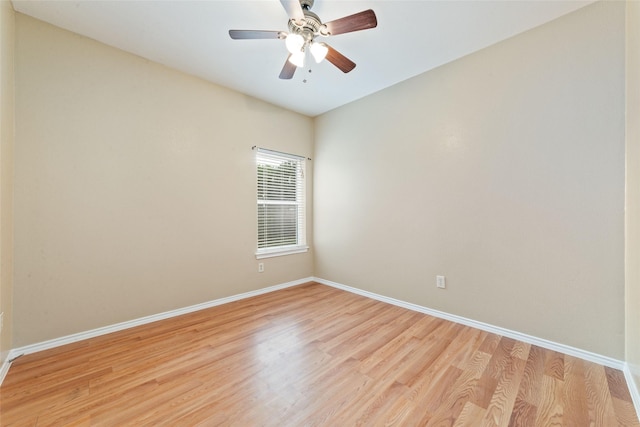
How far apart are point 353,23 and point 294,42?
0.42 m

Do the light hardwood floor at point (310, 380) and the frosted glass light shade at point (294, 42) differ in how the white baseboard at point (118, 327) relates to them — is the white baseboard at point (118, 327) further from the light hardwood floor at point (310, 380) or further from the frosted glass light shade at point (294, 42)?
the frosted glass light shade at point (294, 42)

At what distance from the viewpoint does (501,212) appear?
234cm

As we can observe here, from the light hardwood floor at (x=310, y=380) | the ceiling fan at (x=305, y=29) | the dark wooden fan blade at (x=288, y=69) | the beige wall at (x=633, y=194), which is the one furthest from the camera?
the dark wooden fan blade at (x=288, y=69)

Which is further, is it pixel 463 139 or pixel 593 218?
pixel 463 139

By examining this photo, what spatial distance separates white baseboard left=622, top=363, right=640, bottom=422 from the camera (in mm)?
1474

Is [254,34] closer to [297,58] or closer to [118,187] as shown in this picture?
[297,58]

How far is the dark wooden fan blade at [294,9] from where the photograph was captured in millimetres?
1607

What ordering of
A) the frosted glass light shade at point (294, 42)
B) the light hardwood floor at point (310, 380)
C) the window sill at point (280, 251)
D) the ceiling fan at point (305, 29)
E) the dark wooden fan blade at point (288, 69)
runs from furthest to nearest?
the window sill at point (280, 251)
the dark wooden fan blade at point (288, 69)
the frosted glass light shade at point (294, 42)
the ceiling fan at point (305, 29)
the light hardwood floor at point (310, 380)

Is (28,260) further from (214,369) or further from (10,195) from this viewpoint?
(214,369)

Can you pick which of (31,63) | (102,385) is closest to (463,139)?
(102,385)

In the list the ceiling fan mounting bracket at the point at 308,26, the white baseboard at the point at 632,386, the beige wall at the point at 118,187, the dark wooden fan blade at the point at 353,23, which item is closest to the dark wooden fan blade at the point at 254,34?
the ceiling fan mounting bracket at the point at 308,26

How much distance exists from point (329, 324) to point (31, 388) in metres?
2.15

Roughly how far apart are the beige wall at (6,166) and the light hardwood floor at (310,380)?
43 centimetres

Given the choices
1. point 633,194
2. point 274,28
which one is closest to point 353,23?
point 274,28
